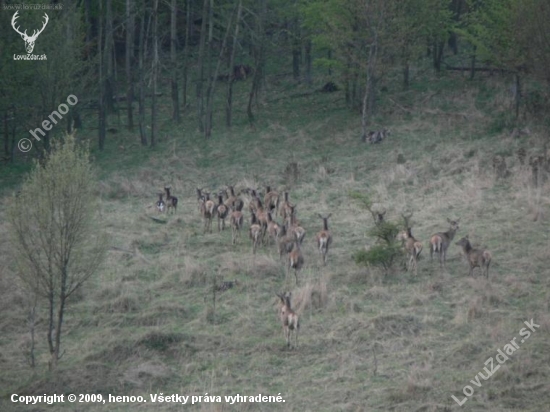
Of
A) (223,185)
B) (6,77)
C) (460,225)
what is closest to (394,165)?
(223,185)

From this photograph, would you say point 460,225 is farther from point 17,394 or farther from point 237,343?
point 17,394

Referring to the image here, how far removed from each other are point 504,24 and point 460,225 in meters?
12.6

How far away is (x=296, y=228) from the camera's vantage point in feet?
74.0

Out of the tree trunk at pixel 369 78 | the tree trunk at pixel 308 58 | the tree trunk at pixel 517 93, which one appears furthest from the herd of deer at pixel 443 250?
the tree trunk at pixel 308 58

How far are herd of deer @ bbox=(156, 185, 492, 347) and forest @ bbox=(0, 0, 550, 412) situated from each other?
7cm

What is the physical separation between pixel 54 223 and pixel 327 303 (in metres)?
5.80

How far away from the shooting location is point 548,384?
1440 centimetres

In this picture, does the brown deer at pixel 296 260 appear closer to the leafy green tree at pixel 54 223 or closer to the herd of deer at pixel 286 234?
the herd of deer at pixel 286 234

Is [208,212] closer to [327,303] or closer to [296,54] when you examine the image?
[327,303]

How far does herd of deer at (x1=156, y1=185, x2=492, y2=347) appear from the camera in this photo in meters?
19.5

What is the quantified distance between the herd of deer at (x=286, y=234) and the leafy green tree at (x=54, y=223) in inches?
160

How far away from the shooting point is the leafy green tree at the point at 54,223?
55.5ft

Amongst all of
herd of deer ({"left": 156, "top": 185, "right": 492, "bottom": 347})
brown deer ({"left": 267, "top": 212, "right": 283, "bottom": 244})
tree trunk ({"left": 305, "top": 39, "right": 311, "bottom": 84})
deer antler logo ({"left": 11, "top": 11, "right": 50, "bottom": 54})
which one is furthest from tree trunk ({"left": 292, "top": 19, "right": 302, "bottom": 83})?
brown deer ({"left": 267, "top": 212, "right": 283, "bottom": 244})

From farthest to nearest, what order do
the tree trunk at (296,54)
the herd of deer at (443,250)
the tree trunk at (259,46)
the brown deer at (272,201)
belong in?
the tree trunk at (296,54) < the tree trunk at (259,46) < the brown deer at (272,201) < the herd of deer at (443,250)
